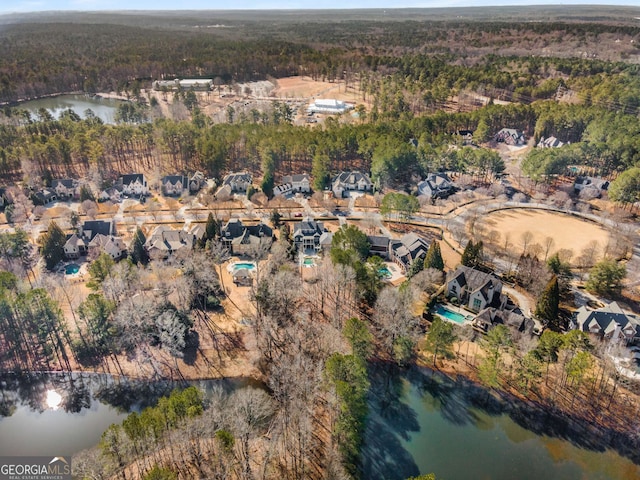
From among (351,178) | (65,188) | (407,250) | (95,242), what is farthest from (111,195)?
(407,250)

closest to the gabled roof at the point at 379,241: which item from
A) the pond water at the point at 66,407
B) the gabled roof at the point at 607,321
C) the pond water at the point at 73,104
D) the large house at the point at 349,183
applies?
the large house at the point at 349,183

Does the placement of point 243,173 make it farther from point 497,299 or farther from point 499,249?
point 497,299

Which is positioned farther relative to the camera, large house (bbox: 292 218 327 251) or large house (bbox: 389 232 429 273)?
large house (bbox: 292 218 327 251)

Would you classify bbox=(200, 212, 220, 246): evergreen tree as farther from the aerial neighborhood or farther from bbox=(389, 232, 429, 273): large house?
bbox=(389, 232, 429, 273): large house

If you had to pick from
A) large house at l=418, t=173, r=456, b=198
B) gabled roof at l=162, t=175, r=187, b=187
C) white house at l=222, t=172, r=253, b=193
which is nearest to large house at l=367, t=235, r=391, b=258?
large house at l=418, t=173, r=456, b=198

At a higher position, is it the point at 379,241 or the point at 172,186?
the point at 172,186

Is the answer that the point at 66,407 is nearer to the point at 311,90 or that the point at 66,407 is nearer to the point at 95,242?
the point at 95,242
